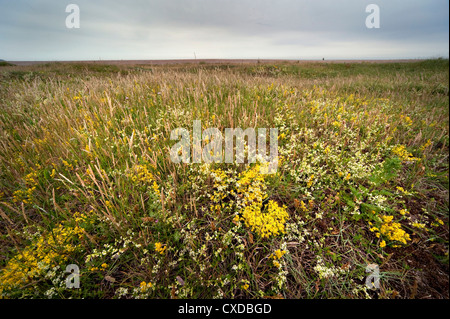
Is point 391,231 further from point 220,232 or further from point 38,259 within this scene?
point 38,259

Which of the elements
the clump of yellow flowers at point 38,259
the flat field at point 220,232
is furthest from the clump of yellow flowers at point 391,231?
the clump of yellow flowers at point 38,259

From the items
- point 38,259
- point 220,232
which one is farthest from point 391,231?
point 38,259

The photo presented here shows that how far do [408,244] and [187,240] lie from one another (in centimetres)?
229

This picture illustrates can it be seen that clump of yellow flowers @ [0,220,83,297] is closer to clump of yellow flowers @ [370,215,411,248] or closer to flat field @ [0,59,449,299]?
flat field @ [0,59,449,299]

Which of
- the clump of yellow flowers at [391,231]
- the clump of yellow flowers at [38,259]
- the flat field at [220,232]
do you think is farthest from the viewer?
the clump of yellow flowers at [391,231]

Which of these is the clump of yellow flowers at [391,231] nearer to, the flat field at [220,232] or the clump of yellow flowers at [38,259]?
the flat field at [220,232]

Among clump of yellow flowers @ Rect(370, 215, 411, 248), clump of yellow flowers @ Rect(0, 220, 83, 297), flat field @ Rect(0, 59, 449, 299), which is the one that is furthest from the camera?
clump of yellow flowers @ Rect(370, 215, 411, 248)

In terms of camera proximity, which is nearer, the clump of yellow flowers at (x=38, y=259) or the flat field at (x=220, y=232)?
the clump of yellow flowers at (x=38, y=259)

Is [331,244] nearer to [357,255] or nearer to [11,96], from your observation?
[357,255]

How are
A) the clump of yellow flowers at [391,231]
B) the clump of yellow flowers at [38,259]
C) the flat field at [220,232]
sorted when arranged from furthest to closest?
1. the clump of yellow flowers at [391,231]
2. the flat field at [220,232]
3. the clump of yellow flowers at [38,259]

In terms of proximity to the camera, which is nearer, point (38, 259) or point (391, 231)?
point (38, 259)

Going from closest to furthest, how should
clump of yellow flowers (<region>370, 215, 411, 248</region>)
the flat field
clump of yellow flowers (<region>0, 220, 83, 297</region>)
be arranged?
clump of yellow flowers (<region>0, 220, 83, 297</region>) < the flat field < clump of yellow flowers (<region>370, 215, 411, 248</region>)

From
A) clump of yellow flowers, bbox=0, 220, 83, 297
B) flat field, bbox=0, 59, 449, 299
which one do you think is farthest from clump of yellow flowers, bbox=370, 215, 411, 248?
clump of yellow flowers, bbox=0, 220, 83, 297
